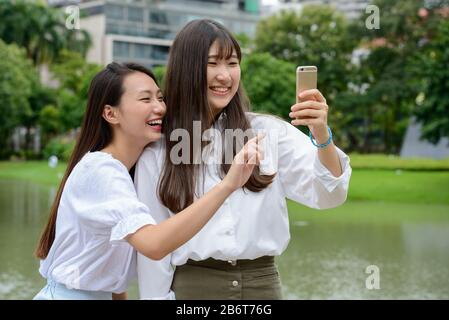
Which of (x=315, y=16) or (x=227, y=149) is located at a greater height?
(x=315, y=16)

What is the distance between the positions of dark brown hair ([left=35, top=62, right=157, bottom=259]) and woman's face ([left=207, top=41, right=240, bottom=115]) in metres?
0.17

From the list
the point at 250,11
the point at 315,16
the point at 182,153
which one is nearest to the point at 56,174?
the point at 315,16

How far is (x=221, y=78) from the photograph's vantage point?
1924 millimetres

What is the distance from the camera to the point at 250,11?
44.2 m

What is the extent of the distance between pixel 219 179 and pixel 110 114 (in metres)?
0.33

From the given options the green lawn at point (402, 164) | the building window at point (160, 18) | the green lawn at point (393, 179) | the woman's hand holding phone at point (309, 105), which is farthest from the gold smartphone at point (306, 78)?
the building window at point (160, 18)

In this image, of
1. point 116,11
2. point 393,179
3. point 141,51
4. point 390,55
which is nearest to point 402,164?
point 393,179

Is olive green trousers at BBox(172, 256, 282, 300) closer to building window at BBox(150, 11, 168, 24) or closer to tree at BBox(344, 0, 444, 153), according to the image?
tree at BBox(344, 0, 444, 153)

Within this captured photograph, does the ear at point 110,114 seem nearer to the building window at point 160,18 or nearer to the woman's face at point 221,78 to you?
the woman's face at point 221,78

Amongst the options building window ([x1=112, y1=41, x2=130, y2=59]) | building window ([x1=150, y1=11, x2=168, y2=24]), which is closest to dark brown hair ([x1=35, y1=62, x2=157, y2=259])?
building window ([x1=112, y1=41, x2=130, y2=59])

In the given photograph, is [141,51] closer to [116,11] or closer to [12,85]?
[116,11]

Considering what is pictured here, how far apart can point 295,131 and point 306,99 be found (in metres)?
0.27
